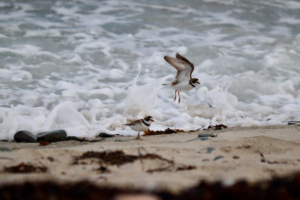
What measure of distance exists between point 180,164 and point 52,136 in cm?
242

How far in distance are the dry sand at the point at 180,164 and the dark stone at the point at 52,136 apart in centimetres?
103

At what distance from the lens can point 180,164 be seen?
3.00 m

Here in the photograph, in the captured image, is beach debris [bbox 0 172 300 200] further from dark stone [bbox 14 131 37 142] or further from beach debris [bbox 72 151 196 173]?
dark stone [bbox 14 131 37 142]

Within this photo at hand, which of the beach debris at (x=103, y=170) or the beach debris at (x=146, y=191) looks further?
the beach debris at (x=103, y=170)

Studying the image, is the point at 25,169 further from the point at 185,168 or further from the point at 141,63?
the point at 141,63

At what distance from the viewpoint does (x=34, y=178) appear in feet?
7.57

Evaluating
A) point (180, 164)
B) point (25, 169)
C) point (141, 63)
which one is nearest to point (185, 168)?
point (180, 164)

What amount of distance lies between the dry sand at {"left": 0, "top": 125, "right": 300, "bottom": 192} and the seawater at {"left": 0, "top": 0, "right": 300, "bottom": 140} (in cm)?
194

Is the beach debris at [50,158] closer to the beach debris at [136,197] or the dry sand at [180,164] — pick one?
the dry sand at [180,164]

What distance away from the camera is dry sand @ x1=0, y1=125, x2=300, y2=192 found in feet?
7.91

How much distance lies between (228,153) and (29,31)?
28.7ft

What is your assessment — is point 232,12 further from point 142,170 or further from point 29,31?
point 142,170

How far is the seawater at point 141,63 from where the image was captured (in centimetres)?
626

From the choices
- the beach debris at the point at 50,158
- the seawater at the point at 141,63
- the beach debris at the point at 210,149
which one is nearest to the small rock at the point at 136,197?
the beach debris at the point at 50,158
